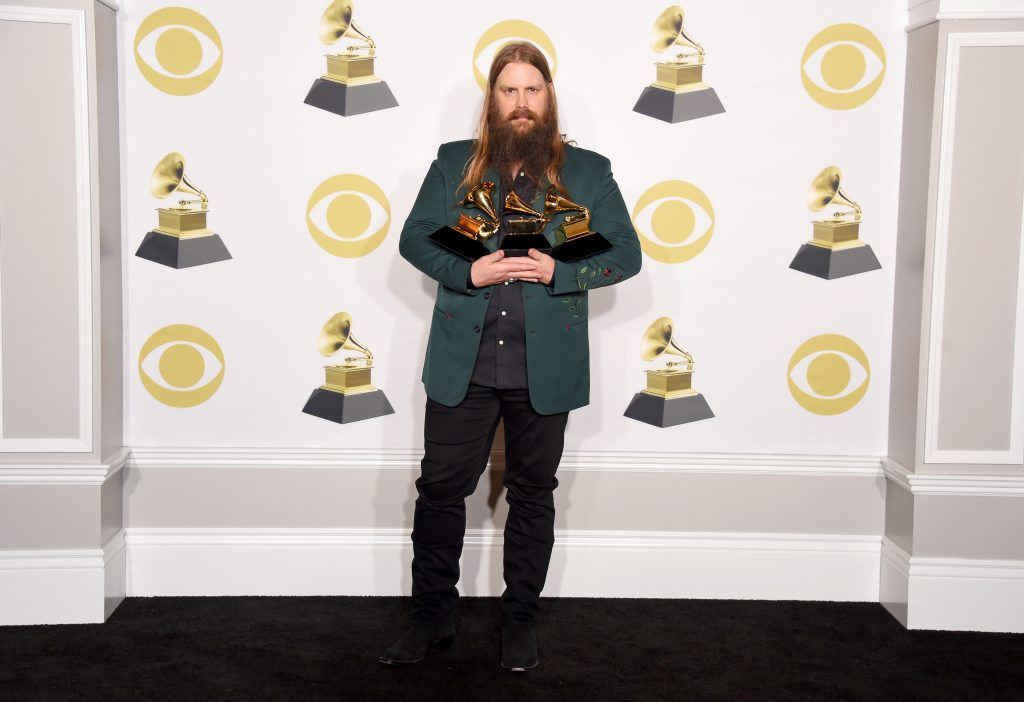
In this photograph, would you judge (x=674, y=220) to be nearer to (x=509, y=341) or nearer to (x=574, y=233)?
(x=574, y=233)

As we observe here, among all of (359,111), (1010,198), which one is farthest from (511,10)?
(1010,198)

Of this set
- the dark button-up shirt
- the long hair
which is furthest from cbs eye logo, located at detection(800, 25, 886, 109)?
the dark button-up shirt

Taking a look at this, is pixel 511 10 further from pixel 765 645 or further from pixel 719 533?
pixel 765 645

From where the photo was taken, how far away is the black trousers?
272 cm

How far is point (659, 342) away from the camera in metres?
3.32

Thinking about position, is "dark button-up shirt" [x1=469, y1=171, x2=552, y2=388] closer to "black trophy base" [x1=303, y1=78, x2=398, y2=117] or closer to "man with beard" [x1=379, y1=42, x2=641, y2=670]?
"man with beard" [x1=379, y1=42, x2=641, y2=670]

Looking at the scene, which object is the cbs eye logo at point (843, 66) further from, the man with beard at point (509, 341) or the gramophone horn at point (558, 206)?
the gramophone horn at point (558, 206)

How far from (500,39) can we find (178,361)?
1.50 metres

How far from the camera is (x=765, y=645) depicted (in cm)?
293

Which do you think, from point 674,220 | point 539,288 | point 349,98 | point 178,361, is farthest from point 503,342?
point 178,361

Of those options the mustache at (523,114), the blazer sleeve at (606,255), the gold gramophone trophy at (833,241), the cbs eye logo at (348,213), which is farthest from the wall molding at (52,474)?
the gold gramophone trophy at (833,241)

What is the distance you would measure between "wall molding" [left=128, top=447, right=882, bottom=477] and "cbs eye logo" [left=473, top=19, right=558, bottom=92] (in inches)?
50.0

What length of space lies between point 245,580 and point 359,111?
1.60 metres

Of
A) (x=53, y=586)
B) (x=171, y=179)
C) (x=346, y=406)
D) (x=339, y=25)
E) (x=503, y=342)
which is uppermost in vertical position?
(x=339, y=25)
